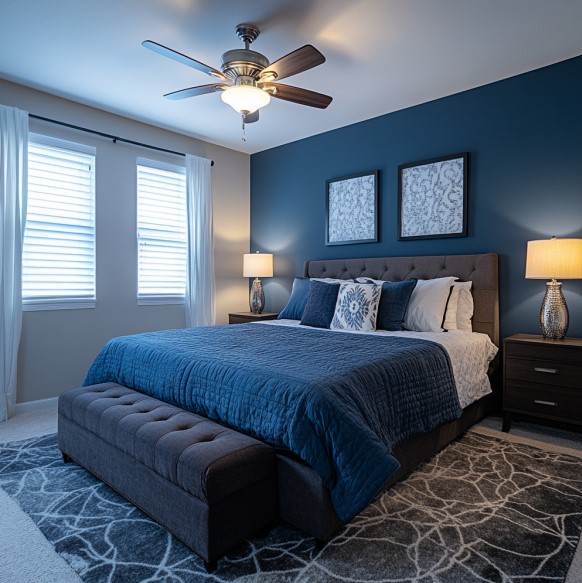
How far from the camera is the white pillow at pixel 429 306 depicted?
3.29 metres

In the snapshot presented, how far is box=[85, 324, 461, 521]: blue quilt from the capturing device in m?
1.64

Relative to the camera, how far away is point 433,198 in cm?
383

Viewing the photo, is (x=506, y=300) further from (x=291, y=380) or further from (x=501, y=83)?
(x=291, y=380)

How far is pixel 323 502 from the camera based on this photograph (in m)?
1.63

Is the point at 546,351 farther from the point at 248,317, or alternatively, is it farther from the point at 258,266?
the point at 258,266

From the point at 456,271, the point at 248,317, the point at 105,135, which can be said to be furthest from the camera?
the point at 248,317

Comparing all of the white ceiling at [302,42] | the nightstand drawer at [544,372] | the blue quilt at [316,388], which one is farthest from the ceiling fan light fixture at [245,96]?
the nightstand drawer at [544,372]

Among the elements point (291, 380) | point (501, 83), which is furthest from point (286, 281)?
point (291, 380)

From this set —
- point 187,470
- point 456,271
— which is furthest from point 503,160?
point 187,470

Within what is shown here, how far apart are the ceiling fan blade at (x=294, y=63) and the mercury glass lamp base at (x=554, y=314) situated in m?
2.26

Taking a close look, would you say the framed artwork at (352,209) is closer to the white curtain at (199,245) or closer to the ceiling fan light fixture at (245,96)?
the white curtain at (199,245)

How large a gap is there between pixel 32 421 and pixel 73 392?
1174 mm

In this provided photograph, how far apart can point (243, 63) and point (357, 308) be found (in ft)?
6.36

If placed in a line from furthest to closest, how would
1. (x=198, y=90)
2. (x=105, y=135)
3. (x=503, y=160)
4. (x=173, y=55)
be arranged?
(x=105, y=135), (x=503, y=160), (x=198, y=90), (x=173, y=55)
